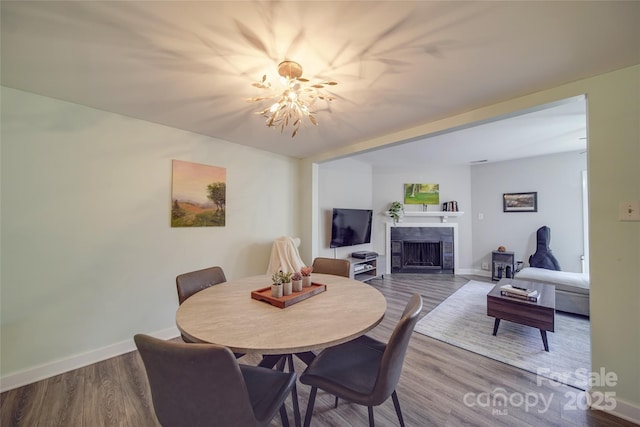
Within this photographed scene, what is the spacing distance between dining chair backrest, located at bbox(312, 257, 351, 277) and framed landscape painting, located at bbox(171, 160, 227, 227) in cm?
138

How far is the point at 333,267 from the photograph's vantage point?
2.38m

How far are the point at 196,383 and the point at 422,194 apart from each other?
5406 mm

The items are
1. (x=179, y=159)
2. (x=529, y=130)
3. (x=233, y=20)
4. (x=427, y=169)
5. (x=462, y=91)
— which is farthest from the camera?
(x=427, y=169)

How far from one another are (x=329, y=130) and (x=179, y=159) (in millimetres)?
1731

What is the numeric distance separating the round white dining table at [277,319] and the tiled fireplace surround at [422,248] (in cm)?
377

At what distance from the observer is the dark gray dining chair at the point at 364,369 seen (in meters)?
1.04

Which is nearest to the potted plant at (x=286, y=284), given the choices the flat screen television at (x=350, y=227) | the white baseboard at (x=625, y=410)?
the white baseboard at (x=625, y=410)

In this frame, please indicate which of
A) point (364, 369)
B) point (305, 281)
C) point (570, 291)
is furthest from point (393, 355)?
point (570, 291)

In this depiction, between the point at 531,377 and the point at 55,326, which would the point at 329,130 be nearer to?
the point at 531,377

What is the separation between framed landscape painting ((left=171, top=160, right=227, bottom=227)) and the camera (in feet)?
8.45

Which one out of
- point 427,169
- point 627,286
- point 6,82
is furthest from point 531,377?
point 6,82

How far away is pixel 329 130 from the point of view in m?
2.69

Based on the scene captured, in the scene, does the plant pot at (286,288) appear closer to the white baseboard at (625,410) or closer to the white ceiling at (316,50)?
the white ceiling at (316,50)

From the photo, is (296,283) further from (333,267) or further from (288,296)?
(333,267)
